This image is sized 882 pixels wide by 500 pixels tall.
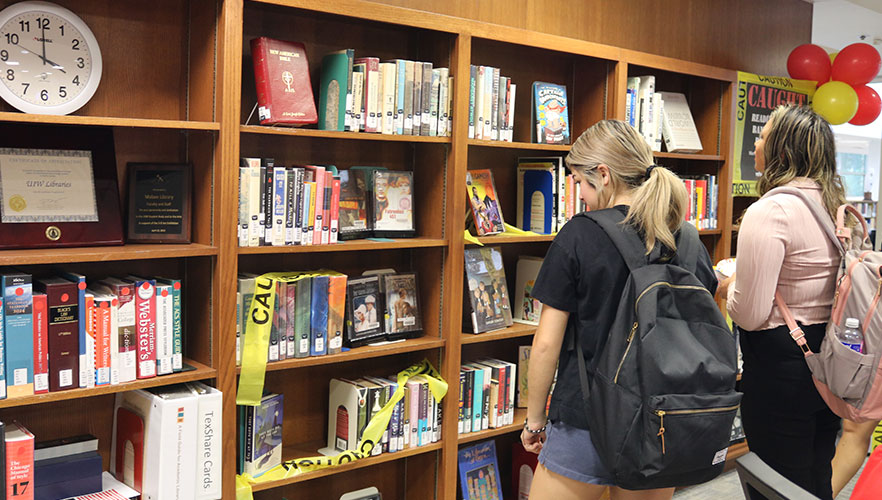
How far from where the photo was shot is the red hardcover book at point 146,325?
2.19 meters

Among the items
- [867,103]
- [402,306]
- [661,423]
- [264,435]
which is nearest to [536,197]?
[402,306]

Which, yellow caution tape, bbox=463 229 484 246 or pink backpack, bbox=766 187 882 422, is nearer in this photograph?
pink backpack, bbox=766 187 882 422

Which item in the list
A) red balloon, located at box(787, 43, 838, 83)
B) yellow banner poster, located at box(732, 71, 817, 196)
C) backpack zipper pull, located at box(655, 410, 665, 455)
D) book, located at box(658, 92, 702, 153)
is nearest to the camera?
backpack zipper pull, located at box(655, 410, 665, 455)

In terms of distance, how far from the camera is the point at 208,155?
7.63ft

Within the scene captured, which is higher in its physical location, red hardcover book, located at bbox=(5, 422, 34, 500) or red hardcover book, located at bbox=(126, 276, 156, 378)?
red hardcover book, located at bbox=(126, 276, 156, 378)

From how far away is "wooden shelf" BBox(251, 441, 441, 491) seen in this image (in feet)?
8.23

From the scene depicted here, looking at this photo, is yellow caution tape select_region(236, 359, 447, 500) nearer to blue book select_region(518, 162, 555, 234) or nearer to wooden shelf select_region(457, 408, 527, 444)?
wooden shelf select_region(457, 408, 527, 444)

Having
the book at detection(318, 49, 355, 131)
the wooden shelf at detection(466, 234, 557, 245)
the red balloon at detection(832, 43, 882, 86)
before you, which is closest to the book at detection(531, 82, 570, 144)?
the wooden shelf at detection(466, 234, 557, 245)

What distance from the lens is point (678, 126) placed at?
3.79 m

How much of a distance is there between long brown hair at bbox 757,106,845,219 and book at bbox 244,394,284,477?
1.76 m

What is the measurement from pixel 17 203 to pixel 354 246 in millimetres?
985

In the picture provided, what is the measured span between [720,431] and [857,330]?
0.70m

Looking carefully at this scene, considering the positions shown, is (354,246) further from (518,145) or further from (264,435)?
(518,145)

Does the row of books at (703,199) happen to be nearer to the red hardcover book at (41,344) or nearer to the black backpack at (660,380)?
the black backpack at (660,380)
